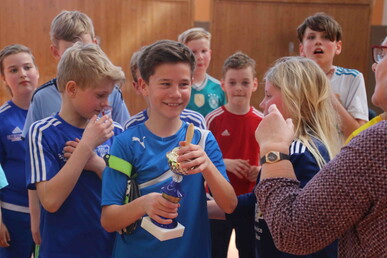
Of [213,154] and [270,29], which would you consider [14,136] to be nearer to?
[213,154]

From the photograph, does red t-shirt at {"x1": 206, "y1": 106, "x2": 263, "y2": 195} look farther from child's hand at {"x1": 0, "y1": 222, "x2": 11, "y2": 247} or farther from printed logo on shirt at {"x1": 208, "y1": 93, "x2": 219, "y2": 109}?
child's hand at {"x1": 0, "y1": 222, "x2": 11, "y2": 247}

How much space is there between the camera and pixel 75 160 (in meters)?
1.62

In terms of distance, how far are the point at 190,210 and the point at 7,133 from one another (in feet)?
4.86

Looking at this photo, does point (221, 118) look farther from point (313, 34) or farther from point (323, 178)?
point (323, 178)

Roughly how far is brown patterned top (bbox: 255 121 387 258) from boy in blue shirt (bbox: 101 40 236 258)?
0.38 meters

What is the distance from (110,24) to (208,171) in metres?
6.21

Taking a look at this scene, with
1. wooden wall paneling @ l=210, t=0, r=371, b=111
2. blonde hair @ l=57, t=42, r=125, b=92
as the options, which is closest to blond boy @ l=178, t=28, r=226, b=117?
blonde hair @ l=57, t=42, r=125, b=92

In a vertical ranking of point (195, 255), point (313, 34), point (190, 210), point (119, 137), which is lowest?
point (195, 255)

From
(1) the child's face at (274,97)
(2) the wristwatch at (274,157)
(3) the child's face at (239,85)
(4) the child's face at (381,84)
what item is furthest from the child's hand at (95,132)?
(3) the child's face at (239,85)

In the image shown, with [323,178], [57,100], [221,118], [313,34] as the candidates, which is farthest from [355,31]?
[323,178]

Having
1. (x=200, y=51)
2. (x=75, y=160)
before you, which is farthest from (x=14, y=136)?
(x=200, y=51)

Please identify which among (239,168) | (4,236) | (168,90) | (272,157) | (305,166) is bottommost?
(4,236)

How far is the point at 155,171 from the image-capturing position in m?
1.48

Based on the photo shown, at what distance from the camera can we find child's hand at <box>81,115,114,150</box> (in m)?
1.65
